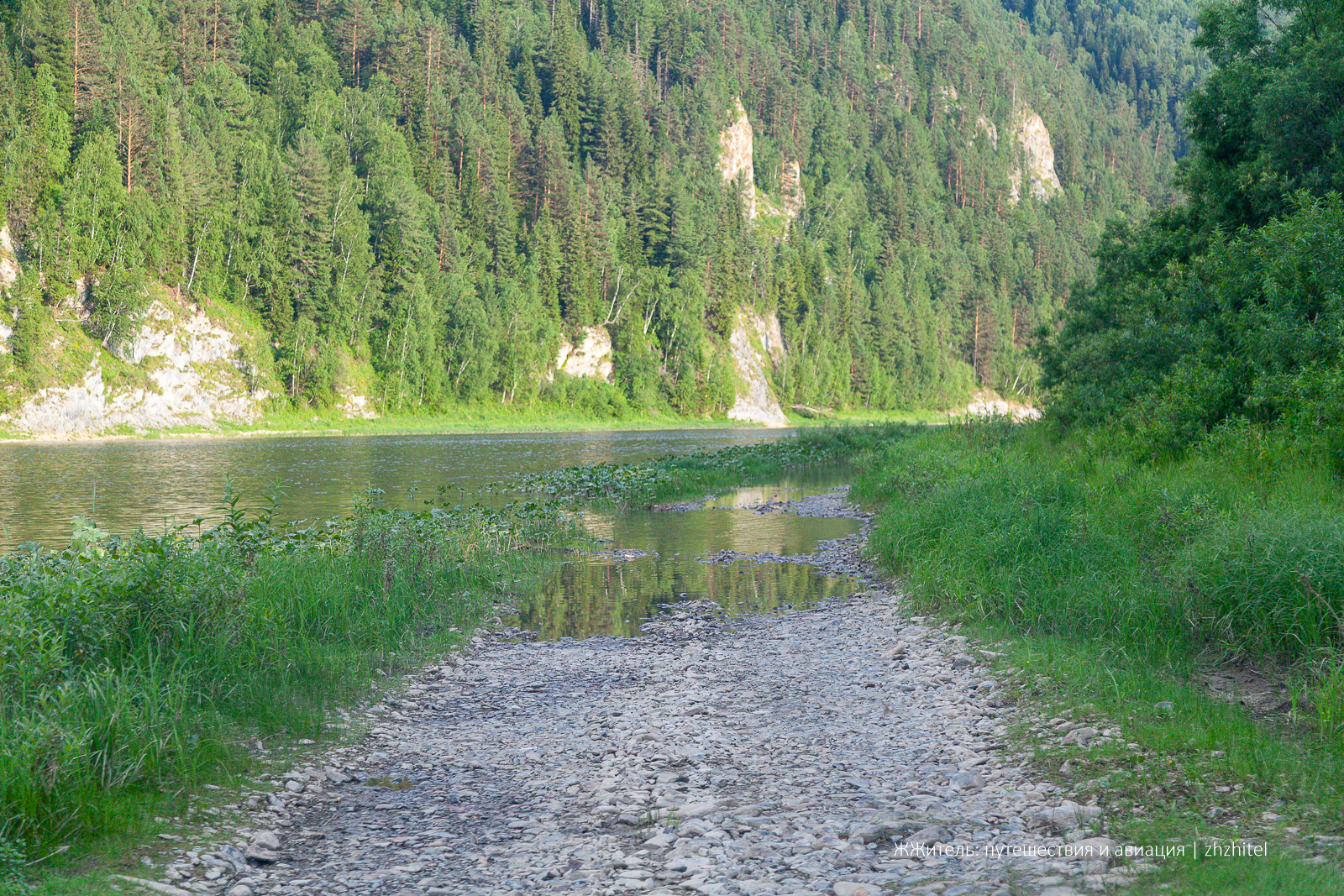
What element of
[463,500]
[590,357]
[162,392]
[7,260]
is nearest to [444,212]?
[590,357]

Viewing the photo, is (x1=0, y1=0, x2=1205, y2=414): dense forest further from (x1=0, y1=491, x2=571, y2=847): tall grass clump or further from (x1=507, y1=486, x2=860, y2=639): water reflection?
(x1=0, y1=491, x2=571, y2=847): tall grass clump

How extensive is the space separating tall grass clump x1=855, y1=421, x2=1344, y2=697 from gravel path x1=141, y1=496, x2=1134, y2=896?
71.0 inches

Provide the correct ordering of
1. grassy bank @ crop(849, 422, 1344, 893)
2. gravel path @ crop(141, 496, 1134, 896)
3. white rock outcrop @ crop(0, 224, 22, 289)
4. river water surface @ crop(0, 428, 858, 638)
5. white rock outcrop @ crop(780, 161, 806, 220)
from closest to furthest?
gravel path @ crop(141, 496, 1134, 896) → grassy bank @ crop(849, 422, 1344, 893) → river water surface @ crop(0, 428, 858, 638) → white rock outcrop @ crop(0, 224, 22, 289) → white rock outcrop @ crop(780, 161, 806, 220)

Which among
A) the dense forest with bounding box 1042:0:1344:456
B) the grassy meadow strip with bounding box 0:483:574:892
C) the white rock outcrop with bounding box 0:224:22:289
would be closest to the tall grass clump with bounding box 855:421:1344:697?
the dense forest with bounding box 1042:0:1344:456

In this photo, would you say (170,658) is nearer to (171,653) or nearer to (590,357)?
(171,653)

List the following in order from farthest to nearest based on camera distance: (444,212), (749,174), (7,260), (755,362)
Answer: (749,174) → (755,362) → (444,212) → (7,260)

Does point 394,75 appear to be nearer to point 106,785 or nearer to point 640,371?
point 640,371

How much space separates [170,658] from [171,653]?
0.08 m

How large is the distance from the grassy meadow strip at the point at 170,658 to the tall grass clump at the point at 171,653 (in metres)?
0.02

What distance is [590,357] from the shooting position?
411ft

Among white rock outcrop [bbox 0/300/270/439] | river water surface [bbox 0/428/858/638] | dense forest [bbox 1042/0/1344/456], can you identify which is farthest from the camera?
white rock outcrop [bbox 0/300/270/439]

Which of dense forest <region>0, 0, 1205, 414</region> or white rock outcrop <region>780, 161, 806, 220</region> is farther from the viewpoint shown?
white rock outcrop <region>780, 161, 806, 220</region>

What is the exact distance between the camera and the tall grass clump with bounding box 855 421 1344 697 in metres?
9.92

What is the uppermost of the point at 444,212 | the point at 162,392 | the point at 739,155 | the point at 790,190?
the point at 739,155
